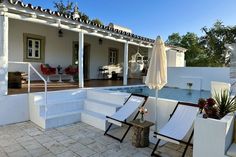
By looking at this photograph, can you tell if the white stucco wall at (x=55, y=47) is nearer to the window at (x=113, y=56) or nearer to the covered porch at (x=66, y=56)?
the covered porch at (x=66, y=56)

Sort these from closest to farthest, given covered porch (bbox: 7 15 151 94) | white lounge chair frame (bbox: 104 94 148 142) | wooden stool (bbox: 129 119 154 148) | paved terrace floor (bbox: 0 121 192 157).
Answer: paved terrace floor (bbox: 0 121 192 157) < wooden stool (bbox: 129 119 154 148) < white lounge chair frame (bbox: 104 94 148 142) < covered porch (bbox: 7 15 151 94)

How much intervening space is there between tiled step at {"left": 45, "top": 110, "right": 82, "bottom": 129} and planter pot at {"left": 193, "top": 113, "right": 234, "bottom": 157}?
4.36 meters

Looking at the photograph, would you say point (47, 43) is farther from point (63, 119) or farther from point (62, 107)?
point (63, 119)

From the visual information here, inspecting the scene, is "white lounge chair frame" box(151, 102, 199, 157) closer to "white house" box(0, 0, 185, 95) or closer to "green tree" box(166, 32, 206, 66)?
"white house" box(0, 0, 185, 95)

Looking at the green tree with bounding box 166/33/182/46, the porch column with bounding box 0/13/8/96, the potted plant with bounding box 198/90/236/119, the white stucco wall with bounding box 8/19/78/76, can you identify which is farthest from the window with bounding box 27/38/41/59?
the green tree with bounding box 166/33/182/46

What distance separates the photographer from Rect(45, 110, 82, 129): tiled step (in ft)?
20.1

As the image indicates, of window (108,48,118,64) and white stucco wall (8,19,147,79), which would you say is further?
window (108,48,118,64)

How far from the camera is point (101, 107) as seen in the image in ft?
22.6

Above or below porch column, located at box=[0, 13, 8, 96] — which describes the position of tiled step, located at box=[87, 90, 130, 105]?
below

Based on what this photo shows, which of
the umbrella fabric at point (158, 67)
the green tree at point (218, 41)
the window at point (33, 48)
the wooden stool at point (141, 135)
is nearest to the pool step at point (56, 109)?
the wooden stool at point (141, 135)

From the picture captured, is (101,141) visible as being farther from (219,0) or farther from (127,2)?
(127,2)

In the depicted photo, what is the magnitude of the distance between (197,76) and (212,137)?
433 inches

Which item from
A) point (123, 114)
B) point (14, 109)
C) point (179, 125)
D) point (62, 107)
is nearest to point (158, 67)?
point (179, 125)

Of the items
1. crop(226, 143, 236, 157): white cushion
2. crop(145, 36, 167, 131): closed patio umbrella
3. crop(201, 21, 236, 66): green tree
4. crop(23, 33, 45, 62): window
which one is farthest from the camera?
crop(201, 21, 236, 66): green tree
